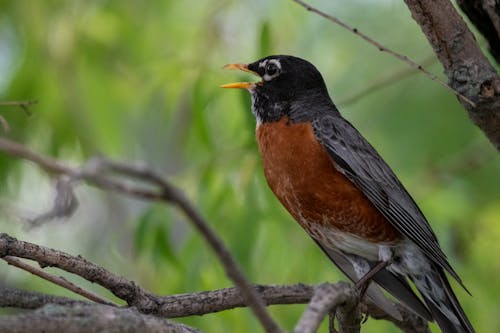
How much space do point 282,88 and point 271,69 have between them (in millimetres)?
112

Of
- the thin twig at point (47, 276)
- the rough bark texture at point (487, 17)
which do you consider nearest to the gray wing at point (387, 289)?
the rough bark texture at point (487, 17)

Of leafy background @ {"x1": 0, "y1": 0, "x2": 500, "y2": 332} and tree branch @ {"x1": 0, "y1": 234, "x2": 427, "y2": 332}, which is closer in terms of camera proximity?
tree branch @ {"x1": 0, "y1": 234, "x2": 427, "y2": 332}

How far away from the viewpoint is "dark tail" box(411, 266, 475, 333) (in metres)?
3.71

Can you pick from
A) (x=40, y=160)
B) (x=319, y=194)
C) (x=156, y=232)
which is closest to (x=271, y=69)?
(x=319, y=194)

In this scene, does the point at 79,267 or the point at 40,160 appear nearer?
the point at 40,160

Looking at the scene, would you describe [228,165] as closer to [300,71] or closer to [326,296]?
[300,71]

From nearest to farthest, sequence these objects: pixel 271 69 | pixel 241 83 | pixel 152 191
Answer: pixel 152 191 → pixel 241 83 → pixel 271 69

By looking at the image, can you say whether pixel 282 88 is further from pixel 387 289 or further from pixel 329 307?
pixel 329 307

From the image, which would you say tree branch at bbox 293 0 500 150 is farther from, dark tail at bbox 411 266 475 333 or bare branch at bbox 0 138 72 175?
bare branch at bbox 0 138 72 175

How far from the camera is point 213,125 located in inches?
213

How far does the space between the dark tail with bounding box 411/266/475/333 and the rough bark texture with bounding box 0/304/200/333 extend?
5.91ft

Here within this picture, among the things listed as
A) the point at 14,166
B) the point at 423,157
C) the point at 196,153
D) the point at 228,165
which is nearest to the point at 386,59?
the point at 423,157

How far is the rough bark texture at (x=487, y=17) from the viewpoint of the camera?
317 cm

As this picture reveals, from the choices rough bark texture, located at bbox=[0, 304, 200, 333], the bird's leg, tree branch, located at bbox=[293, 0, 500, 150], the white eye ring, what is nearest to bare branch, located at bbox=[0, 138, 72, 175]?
rough bark texture, located at bbox=[0, 304, 200, 333]
